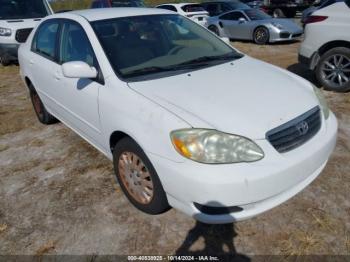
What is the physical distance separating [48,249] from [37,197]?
780mm

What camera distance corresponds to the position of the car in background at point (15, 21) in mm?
8422

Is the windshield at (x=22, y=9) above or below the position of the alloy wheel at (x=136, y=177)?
above

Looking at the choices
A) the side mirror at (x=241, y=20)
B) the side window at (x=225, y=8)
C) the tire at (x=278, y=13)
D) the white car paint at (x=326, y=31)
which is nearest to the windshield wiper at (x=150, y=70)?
A: the white car paint at (x=326, y=31)

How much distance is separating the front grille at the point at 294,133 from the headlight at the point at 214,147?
0.17 m

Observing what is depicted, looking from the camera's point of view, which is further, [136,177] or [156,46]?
[156,46]

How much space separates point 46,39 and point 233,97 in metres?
2.74

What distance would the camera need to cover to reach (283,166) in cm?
219

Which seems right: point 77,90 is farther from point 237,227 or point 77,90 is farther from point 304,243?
point 304,243

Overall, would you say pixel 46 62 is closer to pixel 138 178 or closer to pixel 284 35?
pixel 138 178

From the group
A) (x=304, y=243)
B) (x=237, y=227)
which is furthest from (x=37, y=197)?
(x=304, y=243)

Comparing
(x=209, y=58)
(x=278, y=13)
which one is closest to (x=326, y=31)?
(x=209, y=58)

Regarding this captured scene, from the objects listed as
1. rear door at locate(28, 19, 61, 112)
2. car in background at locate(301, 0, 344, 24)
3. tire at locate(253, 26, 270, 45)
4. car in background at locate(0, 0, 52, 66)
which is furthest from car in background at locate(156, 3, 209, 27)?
rear door at locate(28, 19, 61, 112)

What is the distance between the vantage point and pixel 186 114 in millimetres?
2297

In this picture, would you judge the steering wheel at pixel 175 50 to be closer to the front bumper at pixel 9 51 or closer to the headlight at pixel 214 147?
the headlight at pixel 214 147
